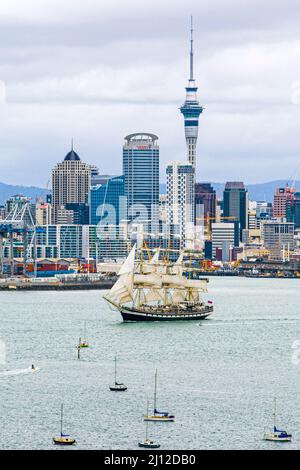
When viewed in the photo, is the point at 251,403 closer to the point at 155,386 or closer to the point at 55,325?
the point at 155,386

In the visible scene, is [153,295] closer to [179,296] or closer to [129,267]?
[179,296]

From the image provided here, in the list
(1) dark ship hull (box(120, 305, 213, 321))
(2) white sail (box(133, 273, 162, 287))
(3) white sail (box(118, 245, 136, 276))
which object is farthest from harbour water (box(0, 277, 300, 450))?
(2) white sail (box(133, 273, 162, 287))

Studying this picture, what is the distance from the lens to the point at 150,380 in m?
50.0

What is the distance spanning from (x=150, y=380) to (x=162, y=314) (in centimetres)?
3011

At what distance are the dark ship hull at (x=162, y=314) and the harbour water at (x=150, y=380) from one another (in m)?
0.94

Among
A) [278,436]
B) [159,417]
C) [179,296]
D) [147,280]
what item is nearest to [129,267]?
[147,280]

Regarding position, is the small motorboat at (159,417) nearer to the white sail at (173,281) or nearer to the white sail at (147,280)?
the white sail at (147,280)

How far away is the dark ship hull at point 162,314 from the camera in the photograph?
259 ft

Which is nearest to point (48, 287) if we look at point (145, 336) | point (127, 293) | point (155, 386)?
point (127, 293)

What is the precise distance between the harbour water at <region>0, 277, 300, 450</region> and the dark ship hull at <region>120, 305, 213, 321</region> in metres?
0.94

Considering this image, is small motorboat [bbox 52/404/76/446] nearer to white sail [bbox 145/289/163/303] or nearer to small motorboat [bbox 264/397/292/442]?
small motorboat [bbox 264/397/292/442]

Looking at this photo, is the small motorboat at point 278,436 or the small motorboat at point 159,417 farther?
the small motorboat at point 159,417

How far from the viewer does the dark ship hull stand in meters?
78.9

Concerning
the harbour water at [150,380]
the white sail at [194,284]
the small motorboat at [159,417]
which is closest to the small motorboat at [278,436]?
the harbour water at [150,380]
